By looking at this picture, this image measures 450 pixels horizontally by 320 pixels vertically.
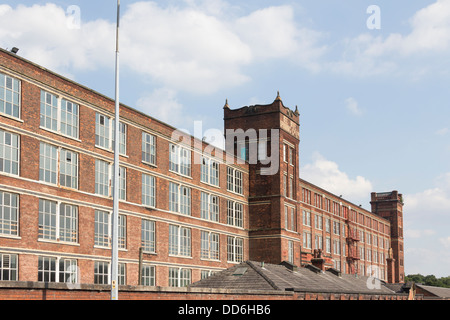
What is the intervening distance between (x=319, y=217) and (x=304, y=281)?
128ft

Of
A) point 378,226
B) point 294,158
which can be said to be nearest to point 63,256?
point 294,158

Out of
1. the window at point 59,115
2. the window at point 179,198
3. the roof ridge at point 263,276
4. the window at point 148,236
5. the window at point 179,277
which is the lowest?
the window at point 179,277

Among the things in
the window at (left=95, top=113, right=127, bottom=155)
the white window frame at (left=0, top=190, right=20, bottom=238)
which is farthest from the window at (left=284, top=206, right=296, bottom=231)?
the white window frame at (left=0, top=190, right=20, bottom=238)

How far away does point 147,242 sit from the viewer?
142 ft

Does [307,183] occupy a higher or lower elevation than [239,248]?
higher

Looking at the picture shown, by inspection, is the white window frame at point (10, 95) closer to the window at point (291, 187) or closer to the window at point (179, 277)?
the window at point (179, 277)

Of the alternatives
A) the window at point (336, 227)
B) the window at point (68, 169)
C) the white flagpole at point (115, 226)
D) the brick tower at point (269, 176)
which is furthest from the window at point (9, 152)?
the window at point (336, 227)

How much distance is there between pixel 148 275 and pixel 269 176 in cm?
2028

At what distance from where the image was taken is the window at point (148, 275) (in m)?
42.1

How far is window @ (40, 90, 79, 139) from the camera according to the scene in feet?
114

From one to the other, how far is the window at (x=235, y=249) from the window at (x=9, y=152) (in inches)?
1039

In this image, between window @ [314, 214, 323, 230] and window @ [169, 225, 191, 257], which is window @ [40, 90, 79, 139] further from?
window @ [314, 214, 323, 230]

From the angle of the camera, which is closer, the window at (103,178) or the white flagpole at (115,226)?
the white flagpole at (115,226)
